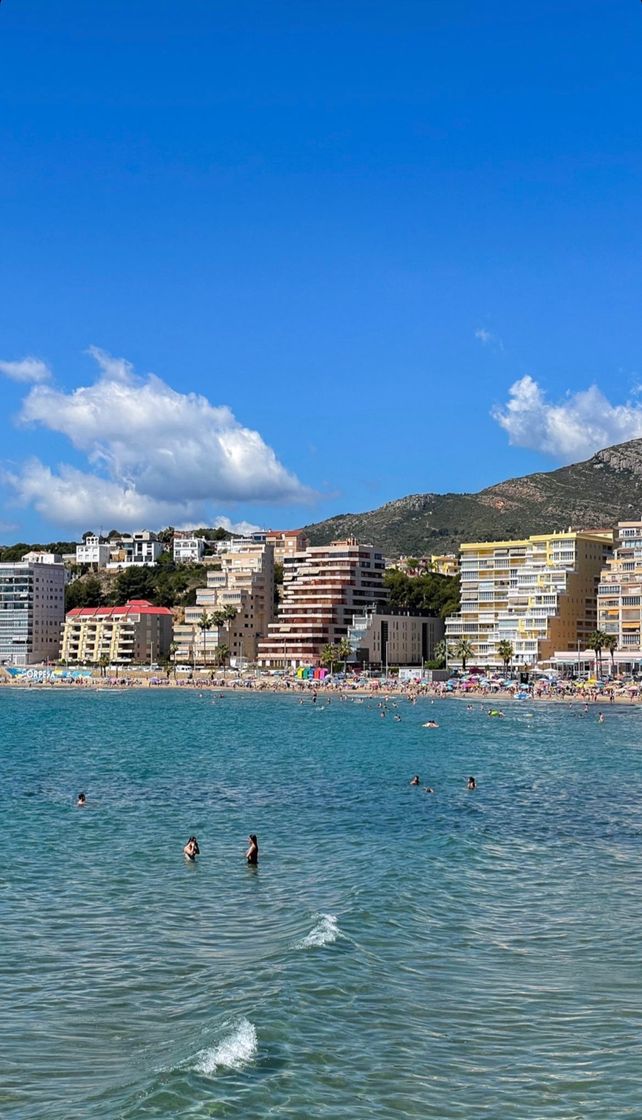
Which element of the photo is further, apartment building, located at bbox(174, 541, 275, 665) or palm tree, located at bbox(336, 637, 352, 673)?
apartment building, located at bbox(174, 541, 275, 665)

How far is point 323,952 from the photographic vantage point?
18.8 m

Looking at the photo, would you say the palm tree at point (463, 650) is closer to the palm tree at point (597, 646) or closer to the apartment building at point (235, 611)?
the palm tree at point (597, 646)

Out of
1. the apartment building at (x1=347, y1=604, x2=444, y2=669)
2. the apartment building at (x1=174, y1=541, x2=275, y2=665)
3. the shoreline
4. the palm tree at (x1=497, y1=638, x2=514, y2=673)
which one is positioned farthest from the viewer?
the apartment building at (x1=174, y1=541, x2=275, y2=665)

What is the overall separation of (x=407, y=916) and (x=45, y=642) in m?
176

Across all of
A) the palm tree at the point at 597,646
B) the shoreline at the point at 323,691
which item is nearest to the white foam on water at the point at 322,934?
the shoreline at the point at 323,691

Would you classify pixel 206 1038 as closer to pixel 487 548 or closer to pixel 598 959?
pixel 598 959

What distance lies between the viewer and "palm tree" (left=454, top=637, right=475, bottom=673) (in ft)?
481

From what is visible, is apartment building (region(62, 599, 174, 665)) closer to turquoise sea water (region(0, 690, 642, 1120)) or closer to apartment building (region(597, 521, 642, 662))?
apartment building (region(597, 521, 642, 662))

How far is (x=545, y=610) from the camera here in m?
144

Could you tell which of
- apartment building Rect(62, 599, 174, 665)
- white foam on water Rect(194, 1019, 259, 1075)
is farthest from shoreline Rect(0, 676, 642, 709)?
white foam on water Rect(194, 1019, 259, 1075)

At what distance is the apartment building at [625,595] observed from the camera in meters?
136

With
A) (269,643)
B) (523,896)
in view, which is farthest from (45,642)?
(523,896)

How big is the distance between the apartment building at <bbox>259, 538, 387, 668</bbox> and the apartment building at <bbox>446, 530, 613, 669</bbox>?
47.3ft

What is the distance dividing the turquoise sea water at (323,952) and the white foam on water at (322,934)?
7 cm
